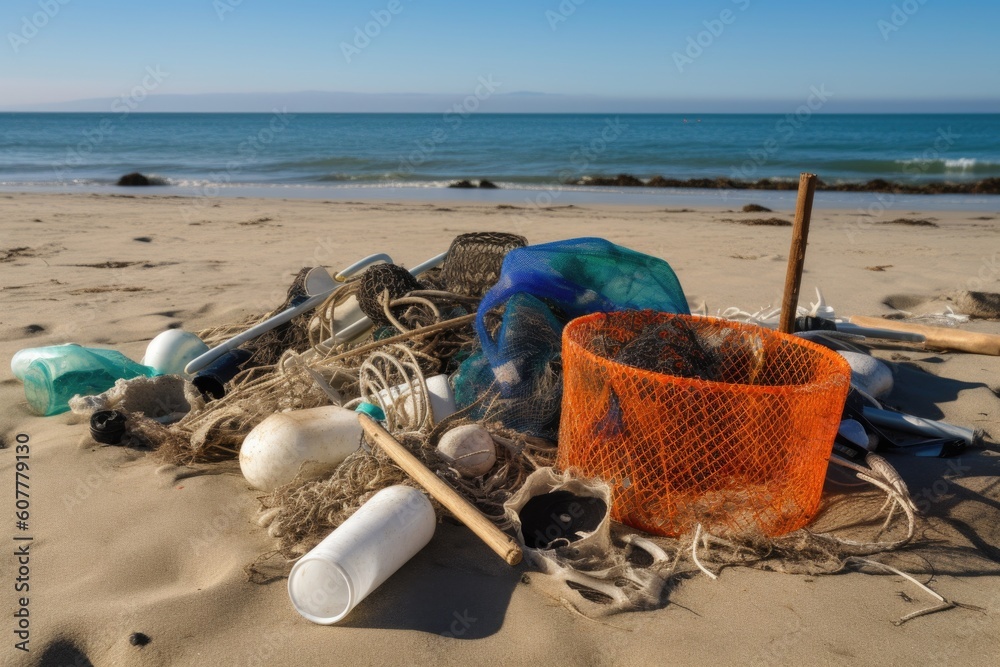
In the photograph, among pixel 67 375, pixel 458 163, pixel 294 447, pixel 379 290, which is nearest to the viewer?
pixel 294 447

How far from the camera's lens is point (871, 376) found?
11.7 feet

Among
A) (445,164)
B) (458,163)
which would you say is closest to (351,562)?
(445,164)

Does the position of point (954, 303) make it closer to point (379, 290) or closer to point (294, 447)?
point (379, 290)

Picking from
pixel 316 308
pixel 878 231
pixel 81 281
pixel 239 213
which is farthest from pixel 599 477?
pixel 239 213

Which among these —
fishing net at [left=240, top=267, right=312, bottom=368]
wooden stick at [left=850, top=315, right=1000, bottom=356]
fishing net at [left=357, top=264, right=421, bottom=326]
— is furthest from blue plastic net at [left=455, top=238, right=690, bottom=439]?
wooden stick at [left=850, top=315, right=1000, bottom=356]

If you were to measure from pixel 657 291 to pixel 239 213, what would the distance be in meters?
9.99

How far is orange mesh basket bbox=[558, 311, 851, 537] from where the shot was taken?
2.27 metres

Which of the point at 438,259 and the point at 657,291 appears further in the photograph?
the point at 438,259

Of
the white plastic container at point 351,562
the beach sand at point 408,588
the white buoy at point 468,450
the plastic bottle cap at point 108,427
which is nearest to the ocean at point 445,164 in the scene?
the beach sand at point 408,588

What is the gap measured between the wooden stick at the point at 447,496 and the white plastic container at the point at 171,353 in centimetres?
160

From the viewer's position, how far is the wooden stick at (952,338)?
4340 millimetres

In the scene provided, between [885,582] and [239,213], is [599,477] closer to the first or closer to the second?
[885,582]

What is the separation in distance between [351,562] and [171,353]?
223 cm

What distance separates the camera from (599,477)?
2512 mm
